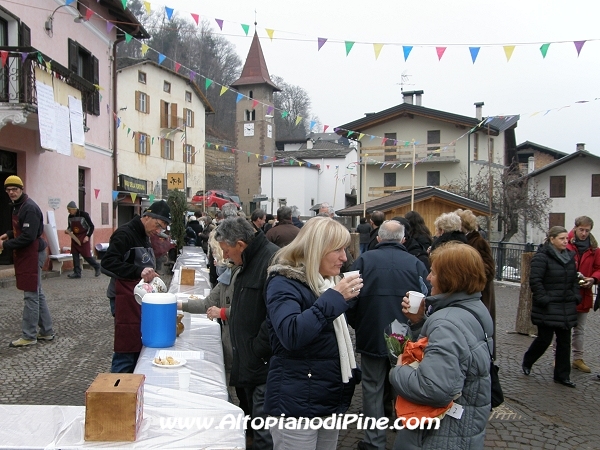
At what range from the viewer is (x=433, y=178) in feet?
113

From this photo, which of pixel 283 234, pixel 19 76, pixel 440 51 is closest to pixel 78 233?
pixel 19 76

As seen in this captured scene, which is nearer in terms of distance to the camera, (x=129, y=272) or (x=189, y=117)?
(x=129, y=272)

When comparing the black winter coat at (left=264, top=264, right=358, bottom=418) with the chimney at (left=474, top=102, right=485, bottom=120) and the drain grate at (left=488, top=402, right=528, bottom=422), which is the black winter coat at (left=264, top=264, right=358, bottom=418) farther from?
the chimney at (left=474, top=102, right=485, bottom=120)

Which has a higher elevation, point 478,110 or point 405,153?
point 478,110

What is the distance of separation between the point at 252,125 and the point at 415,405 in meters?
59.0

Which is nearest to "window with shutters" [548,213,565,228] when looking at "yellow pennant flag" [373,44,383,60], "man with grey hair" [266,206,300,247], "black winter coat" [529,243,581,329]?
"yellow pennant flag" [373,44,383,60]

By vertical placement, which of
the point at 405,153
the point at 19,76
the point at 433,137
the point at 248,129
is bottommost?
the point at 19,76

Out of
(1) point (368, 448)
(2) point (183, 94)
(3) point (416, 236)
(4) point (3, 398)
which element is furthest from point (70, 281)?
(2) point (183, 94)

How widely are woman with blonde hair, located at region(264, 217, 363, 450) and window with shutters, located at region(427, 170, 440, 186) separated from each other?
33072 mm

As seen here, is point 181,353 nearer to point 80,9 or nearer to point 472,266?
point 472,266

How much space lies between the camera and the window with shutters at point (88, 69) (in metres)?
15.0

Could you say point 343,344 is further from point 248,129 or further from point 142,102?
point 248,129

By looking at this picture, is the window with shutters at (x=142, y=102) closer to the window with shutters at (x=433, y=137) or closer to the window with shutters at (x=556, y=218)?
the window with shutters at (x=433, y=137)

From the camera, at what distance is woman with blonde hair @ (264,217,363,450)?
244 centimetres
